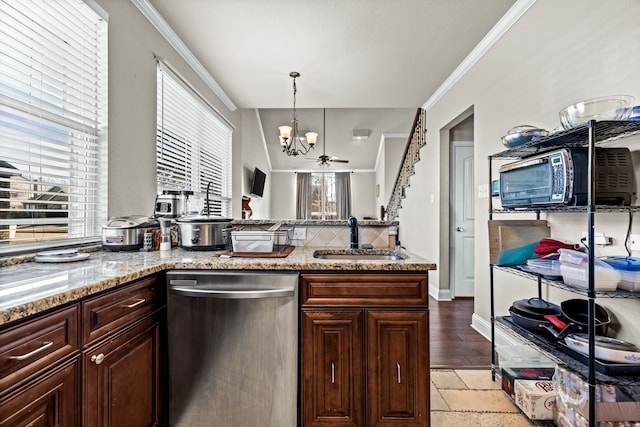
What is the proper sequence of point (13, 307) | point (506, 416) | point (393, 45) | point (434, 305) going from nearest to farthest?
point (13, 307) → point (506, 416) → point (393, 45) → point (434, 305)

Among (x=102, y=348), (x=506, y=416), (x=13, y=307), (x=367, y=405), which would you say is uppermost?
(x=13, y=307)

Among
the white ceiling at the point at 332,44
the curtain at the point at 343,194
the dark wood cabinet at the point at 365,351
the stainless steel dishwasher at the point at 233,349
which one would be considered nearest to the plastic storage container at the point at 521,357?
the dark wood cabinet at the point at 365,351

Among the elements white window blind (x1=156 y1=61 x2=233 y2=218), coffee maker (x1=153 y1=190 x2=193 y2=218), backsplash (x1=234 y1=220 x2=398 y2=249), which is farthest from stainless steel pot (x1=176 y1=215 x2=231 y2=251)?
backsplash (x1=234 y1=220 x2=398 y2=249)

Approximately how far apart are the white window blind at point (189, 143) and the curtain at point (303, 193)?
5022 millimetres

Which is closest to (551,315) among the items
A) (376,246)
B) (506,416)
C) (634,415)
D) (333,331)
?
(634,415)

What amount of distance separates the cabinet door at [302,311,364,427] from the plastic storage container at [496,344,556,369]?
1.22m

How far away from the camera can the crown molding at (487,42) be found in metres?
2.37

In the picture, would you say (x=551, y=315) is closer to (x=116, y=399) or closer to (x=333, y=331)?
(x=333, y=331)

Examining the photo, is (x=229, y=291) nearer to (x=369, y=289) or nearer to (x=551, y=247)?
(x=369, y=289)

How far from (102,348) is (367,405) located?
1.17m

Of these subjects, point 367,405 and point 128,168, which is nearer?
point 367,405

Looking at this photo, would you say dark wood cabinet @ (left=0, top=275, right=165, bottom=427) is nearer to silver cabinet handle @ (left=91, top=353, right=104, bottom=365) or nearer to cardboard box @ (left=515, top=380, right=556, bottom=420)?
silver cabinet handle @ (left=91, top=353, right=104, bottom=365)

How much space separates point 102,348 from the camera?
1154mm

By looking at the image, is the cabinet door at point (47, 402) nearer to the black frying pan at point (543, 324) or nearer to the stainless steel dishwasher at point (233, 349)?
the stainless steel dishwasher at point (233, 349)
